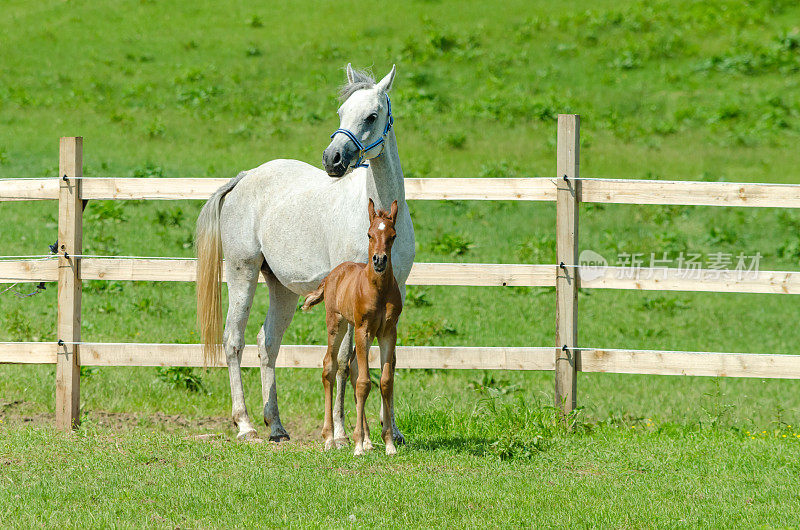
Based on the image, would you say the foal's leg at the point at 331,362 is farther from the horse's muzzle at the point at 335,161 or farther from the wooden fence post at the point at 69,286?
the wooden fence post at the point at 69,286

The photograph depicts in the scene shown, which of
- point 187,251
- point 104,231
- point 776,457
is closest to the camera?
point 776,457

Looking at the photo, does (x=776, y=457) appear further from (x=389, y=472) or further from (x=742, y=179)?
(x=742, y=179)

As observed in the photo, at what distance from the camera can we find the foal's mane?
19.1ft

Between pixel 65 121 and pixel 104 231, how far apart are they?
Result: 850 centimetres

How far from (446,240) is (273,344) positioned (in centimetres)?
660

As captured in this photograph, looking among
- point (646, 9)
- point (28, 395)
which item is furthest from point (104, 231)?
point (646, 9)

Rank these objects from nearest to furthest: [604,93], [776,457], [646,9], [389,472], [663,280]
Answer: [389,472], [776,457], [663,280], [604,93], [646,9]

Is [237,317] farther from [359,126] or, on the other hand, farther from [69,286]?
[359,126]

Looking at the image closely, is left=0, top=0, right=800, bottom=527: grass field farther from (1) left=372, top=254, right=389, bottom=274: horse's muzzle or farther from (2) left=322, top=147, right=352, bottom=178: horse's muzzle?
(2) left=322, top=147, right=352, bottom=178: horse's muzzle

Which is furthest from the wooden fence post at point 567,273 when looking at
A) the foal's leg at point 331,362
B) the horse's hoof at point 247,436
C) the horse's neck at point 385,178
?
the horse's hoof at point 247,436

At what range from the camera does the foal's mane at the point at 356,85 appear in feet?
19.1

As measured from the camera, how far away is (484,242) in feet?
45.2

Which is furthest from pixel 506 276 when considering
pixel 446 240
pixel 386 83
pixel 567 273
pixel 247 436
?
pixel 446 240

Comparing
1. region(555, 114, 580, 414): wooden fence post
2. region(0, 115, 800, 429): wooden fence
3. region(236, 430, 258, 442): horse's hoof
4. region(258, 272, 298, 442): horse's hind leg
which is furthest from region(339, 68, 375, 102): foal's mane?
region(236, 430, 258, 442): horse's hoof
